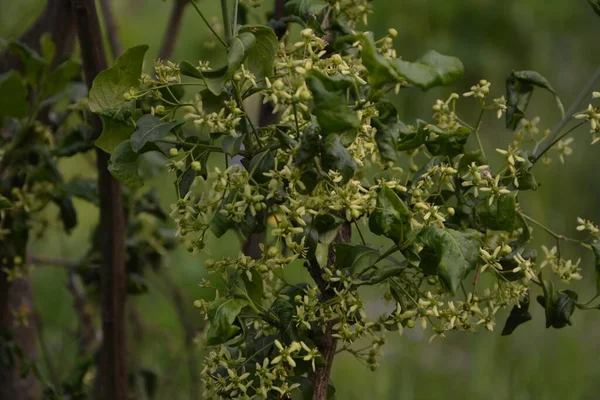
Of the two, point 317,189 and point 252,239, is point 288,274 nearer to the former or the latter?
point 252,239

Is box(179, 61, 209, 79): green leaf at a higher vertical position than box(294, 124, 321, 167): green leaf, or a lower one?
higher

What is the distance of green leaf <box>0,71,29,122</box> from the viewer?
0.93 m

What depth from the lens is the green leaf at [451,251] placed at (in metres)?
0.57

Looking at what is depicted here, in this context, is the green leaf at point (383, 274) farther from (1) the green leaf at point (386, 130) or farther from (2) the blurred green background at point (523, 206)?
(2) the blurred green background at point (523, 206)

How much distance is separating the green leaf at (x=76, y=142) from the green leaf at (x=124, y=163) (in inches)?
12.5

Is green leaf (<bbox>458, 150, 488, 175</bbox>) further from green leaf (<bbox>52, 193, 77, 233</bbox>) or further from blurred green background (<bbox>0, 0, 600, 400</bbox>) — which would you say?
blurred green background (<bbox>0, 0, 600, 400</bbox>)

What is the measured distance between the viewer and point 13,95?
3.12ft

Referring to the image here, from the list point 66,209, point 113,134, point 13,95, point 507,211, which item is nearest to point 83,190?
point 66,209

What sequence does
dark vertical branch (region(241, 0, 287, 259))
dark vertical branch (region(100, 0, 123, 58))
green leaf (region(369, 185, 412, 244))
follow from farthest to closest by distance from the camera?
dark vertical branch (region(100, 0, 123, 58)) < dark vertical branch (region(241, 0, 287, 259)) < green leaf (region(369, 185, 412, 244))

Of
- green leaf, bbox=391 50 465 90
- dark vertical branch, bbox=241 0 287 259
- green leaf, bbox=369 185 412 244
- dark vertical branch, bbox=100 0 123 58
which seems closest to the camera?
green leaf, bbox=391 50 465 90

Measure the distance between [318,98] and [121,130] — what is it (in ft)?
0.75

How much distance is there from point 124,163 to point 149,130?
0.04 metres

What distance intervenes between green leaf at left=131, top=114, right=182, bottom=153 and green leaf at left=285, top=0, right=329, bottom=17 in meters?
0.18

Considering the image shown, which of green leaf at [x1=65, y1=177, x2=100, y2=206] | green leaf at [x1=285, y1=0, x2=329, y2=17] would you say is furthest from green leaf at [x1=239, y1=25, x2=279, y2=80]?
green leaf at [x1=65, y1=177, x2=100, y2=206]
